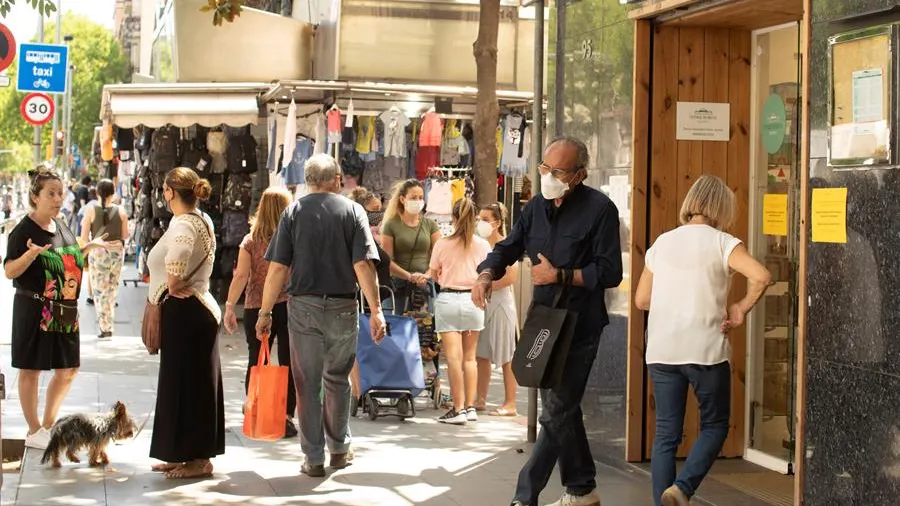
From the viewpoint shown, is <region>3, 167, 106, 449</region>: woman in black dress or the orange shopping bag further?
<region>3, 167, 106, 449</region>: woman in black dress

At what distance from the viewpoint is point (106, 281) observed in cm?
1675

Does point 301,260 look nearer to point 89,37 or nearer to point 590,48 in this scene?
point 590,48

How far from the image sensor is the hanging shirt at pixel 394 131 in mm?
16375

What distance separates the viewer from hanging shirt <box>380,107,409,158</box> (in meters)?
16.4

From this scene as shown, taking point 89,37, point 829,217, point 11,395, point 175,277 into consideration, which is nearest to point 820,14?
point 829,217

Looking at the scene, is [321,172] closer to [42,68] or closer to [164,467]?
[164,467]

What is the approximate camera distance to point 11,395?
1173cm

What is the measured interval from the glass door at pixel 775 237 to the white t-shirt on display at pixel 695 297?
2.09 m

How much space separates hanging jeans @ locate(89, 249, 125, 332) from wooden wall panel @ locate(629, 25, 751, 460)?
9727 millimetres

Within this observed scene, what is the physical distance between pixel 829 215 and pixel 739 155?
8.14ft

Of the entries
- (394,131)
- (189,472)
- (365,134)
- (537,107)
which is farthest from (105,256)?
(189,472)

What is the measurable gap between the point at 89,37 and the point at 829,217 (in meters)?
73.9

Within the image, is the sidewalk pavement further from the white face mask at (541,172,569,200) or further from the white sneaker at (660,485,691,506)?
the white face mask at (541,172,569,200)

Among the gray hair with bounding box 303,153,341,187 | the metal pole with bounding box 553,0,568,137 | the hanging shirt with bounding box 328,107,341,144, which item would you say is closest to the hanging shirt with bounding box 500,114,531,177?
the hanging shirt with bounding box 328,107,341,144
